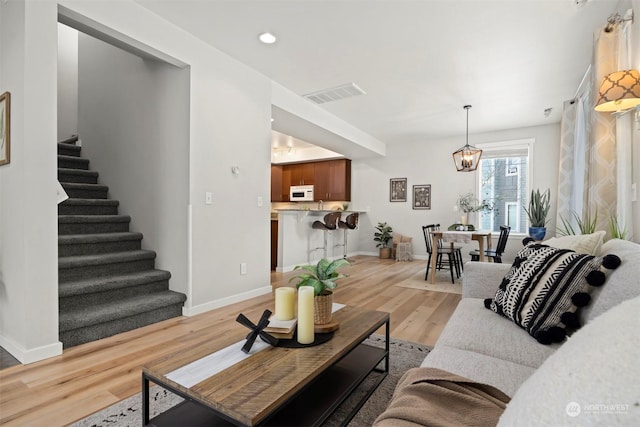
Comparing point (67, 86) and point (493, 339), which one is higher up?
point (67, 86)

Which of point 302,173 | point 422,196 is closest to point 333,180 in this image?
point 302,173

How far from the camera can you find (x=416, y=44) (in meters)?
3.18

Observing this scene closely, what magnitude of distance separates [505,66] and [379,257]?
14.8 feet

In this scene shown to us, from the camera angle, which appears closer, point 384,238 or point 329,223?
point 329,223

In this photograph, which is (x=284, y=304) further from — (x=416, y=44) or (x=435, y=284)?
(x=435, y=284)

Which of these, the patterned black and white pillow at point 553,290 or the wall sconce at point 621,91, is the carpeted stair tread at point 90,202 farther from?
the wall sconce at point 621,91

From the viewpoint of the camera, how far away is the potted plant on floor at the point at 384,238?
7141 millimetres

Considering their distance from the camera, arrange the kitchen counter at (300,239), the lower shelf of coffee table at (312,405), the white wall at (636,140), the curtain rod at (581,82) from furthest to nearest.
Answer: the kitchen counter at (300,239), the curtain rod at (581,82), the white wall at (636,140), the lower shelf of coffee table at (312,405)

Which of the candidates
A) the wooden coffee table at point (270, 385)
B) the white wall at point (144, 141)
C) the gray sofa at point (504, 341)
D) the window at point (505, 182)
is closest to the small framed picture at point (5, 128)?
the white wall at point (144, 141)

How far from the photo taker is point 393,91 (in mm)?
4359

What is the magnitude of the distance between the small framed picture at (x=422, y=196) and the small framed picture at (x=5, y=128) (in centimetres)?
647

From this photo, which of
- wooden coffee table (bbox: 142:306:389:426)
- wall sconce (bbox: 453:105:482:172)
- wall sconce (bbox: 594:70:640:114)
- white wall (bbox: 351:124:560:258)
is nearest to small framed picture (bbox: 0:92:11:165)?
wooden coffee table (bbox: 142:306:389:426)

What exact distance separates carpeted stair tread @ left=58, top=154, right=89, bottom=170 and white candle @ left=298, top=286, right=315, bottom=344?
13.7 feet

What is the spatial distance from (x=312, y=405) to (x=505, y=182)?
20.5 ft
